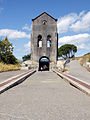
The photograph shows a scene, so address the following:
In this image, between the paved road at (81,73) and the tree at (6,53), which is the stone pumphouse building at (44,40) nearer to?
the tree at (6,53)

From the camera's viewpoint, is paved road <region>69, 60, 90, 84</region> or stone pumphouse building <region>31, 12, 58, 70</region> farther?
stone pumphouse building <region>31, 12, 58, 70</region>

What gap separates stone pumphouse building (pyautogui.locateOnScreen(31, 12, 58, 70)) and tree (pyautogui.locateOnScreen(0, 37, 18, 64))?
17.3ft

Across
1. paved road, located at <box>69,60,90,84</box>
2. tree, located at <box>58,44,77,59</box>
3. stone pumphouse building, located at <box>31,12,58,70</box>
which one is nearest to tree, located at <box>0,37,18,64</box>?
stone pumphouse building, located at <box>31,12,58,70</box>

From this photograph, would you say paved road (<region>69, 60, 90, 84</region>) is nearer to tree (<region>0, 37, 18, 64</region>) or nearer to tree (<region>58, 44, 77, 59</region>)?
tree (<region>0, 37, 18, 64</region>)

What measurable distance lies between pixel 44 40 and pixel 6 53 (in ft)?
32.5

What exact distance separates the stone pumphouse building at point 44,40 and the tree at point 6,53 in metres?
5.28

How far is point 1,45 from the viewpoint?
41562mm

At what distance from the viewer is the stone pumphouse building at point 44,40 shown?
4053 centimetres

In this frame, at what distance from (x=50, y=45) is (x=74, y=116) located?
37449 millimetres

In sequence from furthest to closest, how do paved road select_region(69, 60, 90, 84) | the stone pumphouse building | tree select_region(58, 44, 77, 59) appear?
tree select_region(58, 44, 77, 59), the stone pumphouse building, paved road select_region(69, 60, 90, 84)

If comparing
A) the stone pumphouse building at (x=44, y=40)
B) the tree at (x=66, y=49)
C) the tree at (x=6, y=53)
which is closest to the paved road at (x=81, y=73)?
the stone pumphouse building at (x=44, y=40)

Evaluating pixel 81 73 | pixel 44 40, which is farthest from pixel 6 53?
pixel 81 73

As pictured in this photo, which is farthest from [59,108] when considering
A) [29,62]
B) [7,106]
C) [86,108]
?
[29,62]

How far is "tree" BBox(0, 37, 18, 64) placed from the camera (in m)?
40.6
